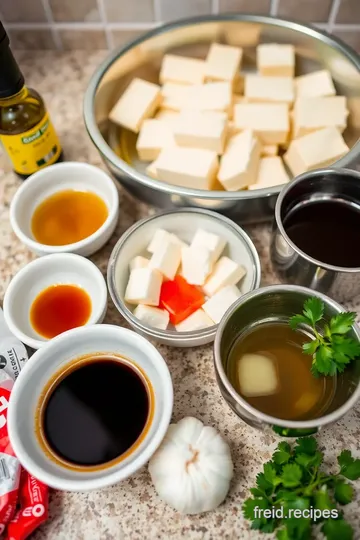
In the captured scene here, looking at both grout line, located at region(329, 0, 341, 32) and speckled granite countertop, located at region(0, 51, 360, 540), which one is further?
grout line, located at region(329, 0, 341, 32)

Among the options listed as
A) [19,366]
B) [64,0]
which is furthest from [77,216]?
[64,0]

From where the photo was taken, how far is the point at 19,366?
0.93 metres

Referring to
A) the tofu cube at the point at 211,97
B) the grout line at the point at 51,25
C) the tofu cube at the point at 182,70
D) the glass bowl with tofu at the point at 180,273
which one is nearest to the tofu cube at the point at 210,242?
the glass bowl with tofu at the point at 180,273

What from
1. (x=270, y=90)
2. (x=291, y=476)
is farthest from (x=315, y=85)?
(x=291, y=476)

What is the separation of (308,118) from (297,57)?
0.23 m

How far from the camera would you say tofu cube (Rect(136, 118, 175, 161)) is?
1136 millimetres

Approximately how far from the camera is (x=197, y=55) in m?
1.29

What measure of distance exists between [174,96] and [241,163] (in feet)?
0.97

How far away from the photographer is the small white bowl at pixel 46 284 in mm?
945

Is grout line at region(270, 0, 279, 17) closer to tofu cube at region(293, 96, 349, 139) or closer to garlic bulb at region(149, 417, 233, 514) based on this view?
tofu cube at region(293, 96, 349, 139)

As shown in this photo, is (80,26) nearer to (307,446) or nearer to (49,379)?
(49,379)

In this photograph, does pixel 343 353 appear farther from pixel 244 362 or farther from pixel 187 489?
pixel 187 489

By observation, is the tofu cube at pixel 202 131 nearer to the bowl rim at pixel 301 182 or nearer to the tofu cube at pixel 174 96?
the tofu cube at pixel 174 96

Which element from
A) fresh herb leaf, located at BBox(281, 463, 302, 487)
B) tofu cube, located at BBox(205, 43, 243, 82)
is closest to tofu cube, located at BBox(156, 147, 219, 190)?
tofu cube, located at BBox(205, 43, 243, 82)
